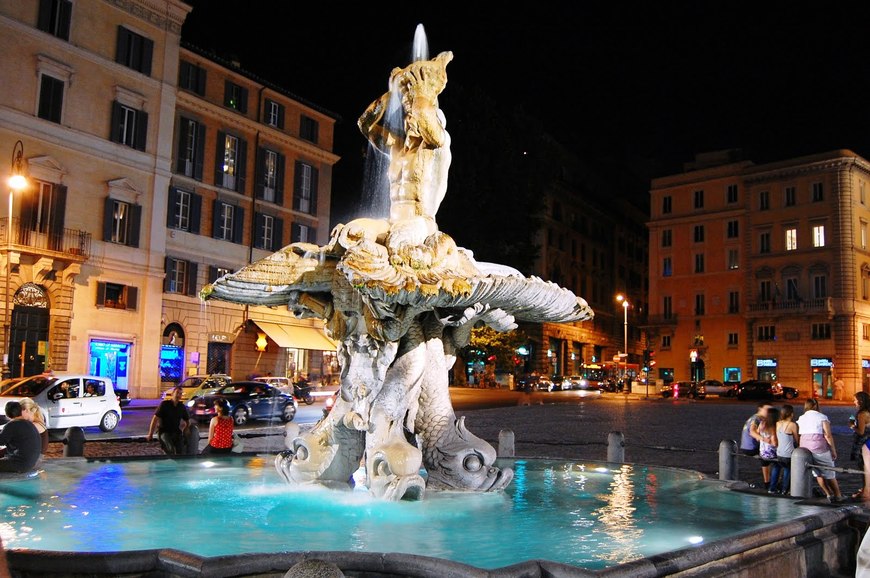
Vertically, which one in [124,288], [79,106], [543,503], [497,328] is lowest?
[543,503]

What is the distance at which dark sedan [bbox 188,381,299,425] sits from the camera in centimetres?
2300

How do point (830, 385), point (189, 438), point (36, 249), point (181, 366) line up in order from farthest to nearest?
1. point (830, 385)
2. point (181, 366)
3. point (36, 249)
4. point (189, 438)

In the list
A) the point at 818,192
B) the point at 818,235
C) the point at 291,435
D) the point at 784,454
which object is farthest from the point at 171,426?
the point at 818,192

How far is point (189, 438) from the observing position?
12484mm

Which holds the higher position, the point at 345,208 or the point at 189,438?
the point at 345,208

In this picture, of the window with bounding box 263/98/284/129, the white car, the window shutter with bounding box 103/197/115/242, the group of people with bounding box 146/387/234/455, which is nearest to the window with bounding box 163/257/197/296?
the window shutter with bounding box 103/197/115/242

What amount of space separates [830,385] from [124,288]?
147ft

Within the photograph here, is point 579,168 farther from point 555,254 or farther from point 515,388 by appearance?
point 515,388

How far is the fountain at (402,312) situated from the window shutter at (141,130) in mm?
25789

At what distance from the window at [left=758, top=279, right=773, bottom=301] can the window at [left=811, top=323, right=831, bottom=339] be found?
3997mm

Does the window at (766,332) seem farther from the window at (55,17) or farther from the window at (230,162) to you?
the window at (55,17)

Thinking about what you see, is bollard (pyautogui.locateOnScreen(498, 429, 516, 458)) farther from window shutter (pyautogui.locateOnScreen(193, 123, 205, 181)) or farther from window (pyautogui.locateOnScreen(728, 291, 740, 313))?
window (pyautogui.locateOnScreen(728, 291, 740, 313))

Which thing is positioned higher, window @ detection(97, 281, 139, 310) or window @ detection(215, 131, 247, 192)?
window @ detection(215, 131, 247, 192)

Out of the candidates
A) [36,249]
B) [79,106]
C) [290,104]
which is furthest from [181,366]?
[290,104]
